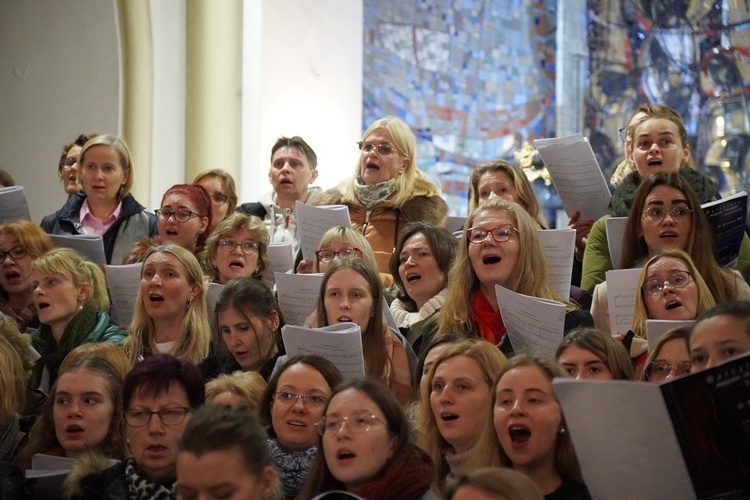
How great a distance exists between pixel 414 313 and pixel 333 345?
105 centimetres

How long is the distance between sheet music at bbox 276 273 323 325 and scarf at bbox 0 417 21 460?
3.60 feet

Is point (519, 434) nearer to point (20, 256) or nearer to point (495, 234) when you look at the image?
point (495, 234)

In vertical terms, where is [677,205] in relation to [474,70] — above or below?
below

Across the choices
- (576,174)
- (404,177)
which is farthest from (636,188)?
(404,177)

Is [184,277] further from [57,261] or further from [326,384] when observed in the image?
[326,384]

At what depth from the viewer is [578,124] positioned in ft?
32.0

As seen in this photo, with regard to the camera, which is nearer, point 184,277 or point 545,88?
point 184,277

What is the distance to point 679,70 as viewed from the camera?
9727mm

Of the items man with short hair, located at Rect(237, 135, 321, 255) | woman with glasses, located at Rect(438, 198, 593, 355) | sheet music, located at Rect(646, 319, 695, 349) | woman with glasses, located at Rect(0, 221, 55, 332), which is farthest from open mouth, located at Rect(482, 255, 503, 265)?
woman with glasses, located at Rect(0, 221, 55, 332)

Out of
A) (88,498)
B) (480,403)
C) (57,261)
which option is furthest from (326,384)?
(57,261)

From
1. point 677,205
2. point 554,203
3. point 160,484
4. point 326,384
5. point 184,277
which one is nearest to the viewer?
point 160,484

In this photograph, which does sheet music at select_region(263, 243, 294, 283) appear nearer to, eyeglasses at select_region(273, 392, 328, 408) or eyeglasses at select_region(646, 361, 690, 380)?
eyeglasses at select_region(273, 392, 328, 408)

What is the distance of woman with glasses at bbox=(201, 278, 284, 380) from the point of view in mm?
4641

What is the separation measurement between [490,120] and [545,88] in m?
0.50
